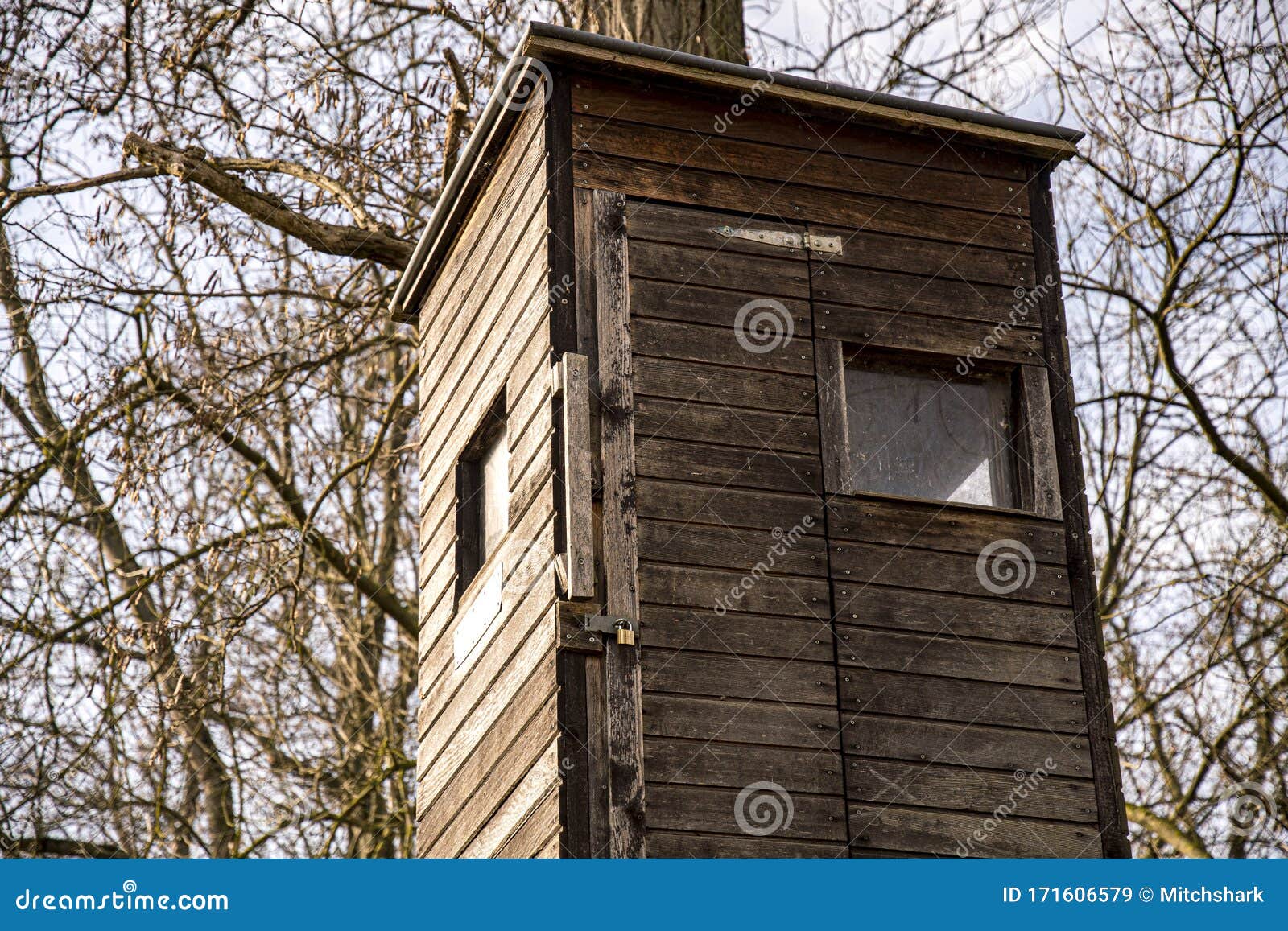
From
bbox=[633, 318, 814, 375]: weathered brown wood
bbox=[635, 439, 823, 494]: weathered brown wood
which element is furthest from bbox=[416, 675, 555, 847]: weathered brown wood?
bbox=[633, 318, 814, 375]: weathered brown wood

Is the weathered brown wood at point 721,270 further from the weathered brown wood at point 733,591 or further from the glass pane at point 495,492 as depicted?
the weathered brown wood at point 733,591

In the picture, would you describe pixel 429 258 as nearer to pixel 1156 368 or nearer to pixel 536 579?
pixel 536 579

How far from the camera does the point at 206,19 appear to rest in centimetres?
1317

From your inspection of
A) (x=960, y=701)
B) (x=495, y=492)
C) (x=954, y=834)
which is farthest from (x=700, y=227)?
(x=954, y=834)

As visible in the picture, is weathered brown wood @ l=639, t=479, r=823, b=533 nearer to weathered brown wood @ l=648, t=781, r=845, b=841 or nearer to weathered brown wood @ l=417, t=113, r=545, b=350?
weathered brown wood @ l=648, t=781, r=845, b=841

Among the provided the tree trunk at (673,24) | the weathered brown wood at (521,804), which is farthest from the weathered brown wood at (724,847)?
the tree trunk at (673,24)

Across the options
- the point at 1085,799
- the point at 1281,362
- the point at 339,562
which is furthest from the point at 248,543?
the point at 1281,362

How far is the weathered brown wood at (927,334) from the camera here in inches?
337

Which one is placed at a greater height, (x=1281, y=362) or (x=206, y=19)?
(x=206, y=19)

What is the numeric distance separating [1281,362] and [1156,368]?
1.37m

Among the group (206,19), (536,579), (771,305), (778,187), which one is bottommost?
(536,579)

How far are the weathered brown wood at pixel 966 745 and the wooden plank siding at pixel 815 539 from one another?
0.01 m

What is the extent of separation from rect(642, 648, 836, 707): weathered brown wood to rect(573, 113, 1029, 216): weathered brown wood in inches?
99.4

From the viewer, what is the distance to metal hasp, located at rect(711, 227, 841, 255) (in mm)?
8570
